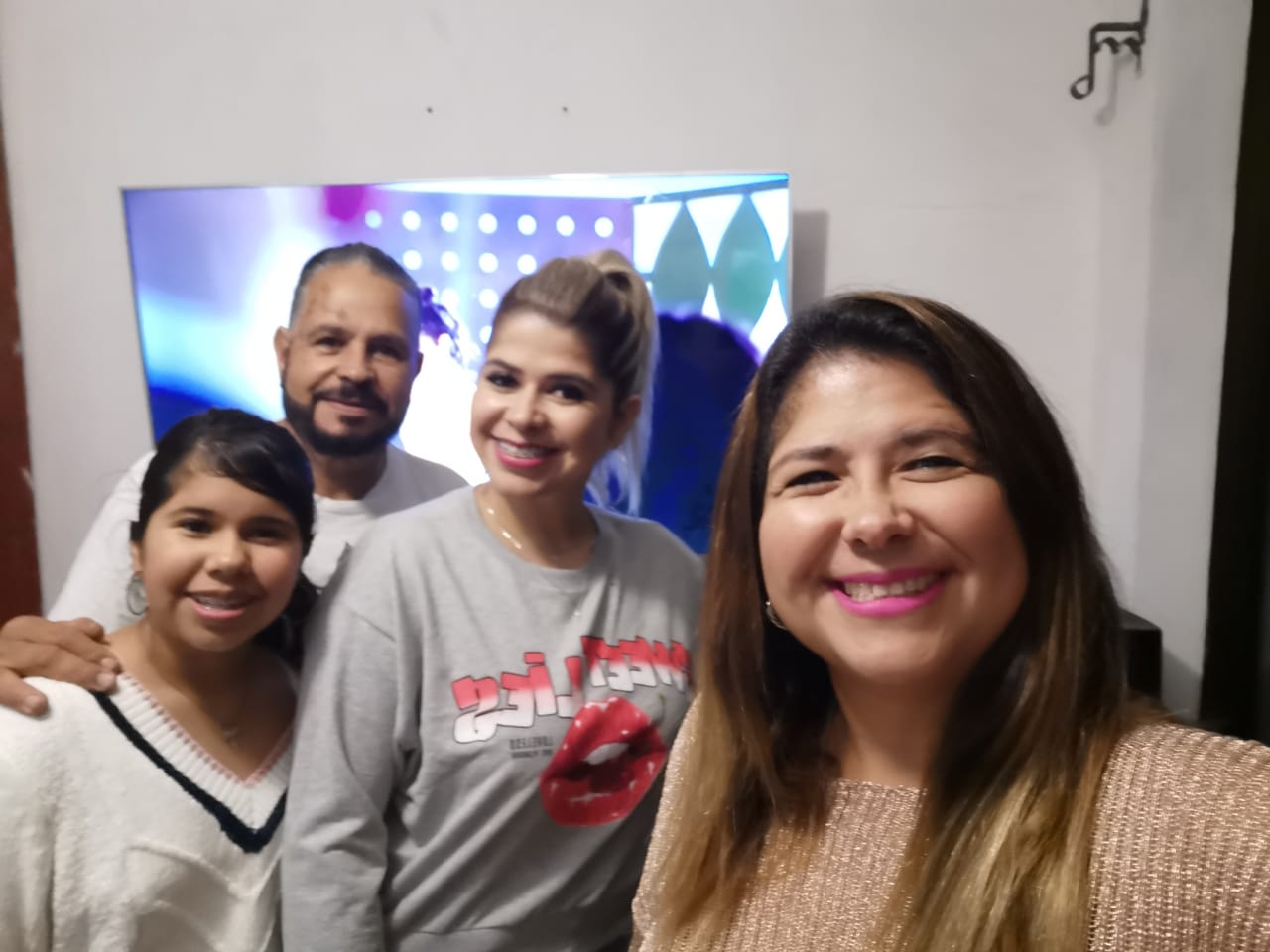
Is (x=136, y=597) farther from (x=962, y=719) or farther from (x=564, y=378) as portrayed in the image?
(x=962, y=719)

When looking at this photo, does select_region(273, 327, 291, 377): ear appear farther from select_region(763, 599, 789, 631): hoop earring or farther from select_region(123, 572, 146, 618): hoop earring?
select_region(763, 599, 789, 631): hoop earring

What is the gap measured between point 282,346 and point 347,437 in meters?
0.23

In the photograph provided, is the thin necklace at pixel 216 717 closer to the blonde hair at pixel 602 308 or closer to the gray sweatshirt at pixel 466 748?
the gray sweatshirt at pixel 466 748

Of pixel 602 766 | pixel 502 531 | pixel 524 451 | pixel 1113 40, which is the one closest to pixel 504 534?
pixel 502 531

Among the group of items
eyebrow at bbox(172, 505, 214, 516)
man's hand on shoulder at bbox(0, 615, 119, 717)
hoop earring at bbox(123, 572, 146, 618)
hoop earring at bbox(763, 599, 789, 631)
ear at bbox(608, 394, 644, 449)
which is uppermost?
ear at bbox(608, 394, 644, 449)

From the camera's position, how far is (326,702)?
958 millimetres

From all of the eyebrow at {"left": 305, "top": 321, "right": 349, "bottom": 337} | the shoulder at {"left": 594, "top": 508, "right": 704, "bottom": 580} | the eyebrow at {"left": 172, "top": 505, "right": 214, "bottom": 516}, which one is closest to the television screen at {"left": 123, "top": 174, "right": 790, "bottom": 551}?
the eyebrow at {"left": 305, "top": 321, "right": 349, "bottom": 337}

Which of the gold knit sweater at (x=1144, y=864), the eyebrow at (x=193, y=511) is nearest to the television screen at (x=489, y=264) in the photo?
the eyebrow at (x=193, y=511)

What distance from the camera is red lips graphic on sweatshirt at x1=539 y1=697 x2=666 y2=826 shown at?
1007 mm

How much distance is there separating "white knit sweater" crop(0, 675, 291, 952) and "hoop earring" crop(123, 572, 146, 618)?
0.46 ft

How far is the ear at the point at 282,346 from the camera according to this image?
1.48m

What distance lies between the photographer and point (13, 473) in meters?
1.70

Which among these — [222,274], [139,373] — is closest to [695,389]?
[222,274]

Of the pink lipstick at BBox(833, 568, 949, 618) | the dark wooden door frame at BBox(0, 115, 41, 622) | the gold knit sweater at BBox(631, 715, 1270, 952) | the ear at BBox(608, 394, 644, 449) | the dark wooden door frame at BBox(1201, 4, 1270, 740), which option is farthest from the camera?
the dark wooden door frame at BBox(0, 115, 41, 622)
